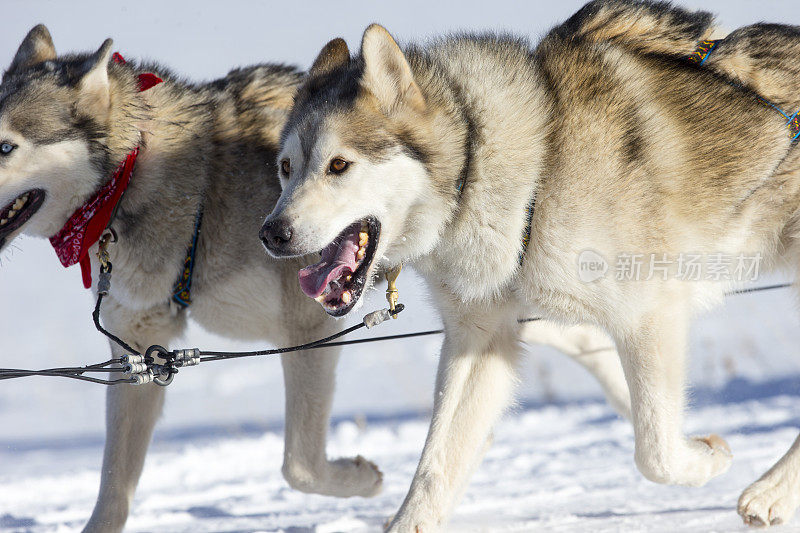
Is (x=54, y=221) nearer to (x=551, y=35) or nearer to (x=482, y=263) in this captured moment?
(x=482, y=263)

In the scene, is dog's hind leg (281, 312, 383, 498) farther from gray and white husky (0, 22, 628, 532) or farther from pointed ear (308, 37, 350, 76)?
pointed ear (308, 37, 350, 76)

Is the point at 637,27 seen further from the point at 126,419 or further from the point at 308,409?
the point at 126,419

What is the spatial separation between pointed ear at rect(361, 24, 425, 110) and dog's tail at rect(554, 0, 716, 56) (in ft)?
2.08

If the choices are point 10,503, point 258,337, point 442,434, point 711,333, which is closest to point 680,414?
point 442,434

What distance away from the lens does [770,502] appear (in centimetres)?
235

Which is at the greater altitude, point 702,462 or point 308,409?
point 308,409

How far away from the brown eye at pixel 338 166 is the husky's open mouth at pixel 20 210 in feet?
3.46

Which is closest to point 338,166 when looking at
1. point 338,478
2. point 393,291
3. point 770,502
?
point 393,291

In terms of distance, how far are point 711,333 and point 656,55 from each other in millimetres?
6316

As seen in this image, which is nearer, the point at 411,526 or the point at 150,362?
the point at 411,526

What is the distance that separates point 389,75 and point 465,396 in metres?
1.05

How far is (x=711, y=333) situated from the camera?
812 centimetres

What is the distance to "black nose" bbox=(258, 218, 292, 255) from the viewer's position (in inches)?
77.2

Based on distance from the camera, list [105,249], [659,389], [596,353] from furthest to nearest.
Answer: [596,353], [105,249], [659,389]
